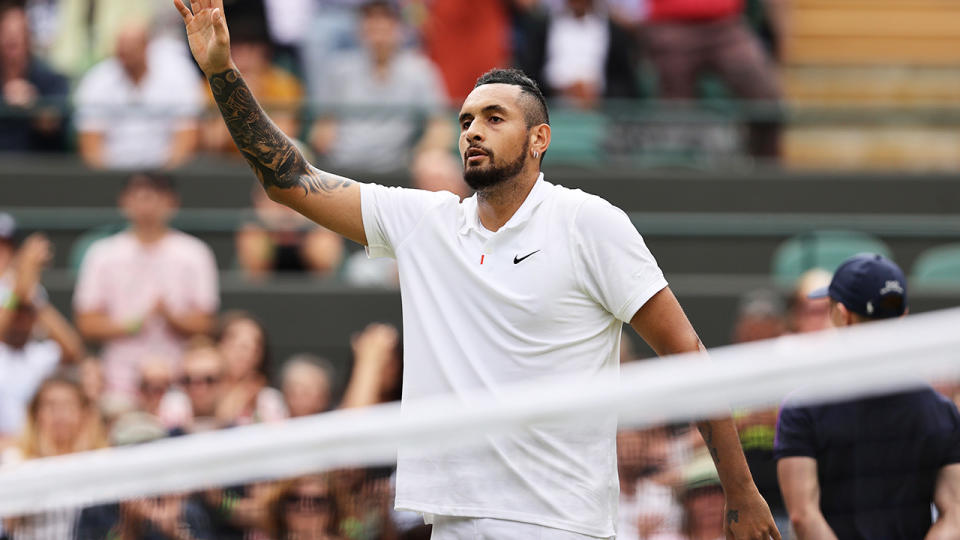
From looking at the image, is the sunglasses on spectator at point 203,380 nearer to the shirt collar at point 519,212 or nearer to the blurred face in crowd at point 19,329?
the blurred face in crowd at point 19,329

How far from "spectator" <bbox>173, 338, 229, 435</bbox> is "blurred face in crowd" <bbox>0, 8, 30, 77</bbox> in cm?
437

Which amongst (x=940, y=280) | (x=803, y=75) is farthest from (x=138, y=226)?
(x=803, y=75)

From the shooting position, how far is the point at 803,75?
549 inches

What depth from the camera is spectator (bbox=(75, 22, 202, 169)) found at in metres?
11.2

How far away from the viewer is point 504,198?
412 centimetres

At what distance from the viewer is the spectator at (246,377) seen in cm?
786

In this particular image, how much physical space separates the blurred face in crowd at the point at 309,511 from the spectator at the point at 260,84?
693cm

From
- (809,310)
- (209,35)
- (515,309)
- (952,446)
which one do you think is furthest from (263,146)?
(809,310)

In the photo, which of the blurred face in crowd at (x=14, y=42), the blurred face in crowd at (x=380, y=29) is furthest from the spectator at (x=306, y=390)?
the blurred face in crowd at (x=14, y=42)

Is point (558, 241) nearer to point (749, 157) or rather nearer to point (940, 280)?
point (940, 280)

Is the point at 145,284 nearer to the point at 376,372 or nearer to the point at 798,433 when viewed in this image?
the point at 376,372

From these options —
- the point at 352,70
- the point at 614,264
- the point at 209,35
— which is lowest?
the point at 614,264

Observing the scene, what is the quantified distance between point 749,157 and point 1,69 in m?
6.15

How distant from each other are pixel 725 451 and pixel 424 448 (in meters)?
0.83
